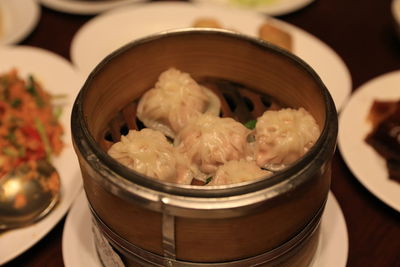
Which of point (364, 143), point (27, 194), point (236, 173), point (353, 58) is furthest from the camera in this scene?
point (353, 58)

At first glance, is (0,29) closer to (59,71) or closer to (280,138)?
(59,71)

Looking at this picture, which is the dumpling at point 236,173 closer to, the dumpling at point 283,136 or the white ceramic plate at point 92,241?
the dumpling at point 283,136

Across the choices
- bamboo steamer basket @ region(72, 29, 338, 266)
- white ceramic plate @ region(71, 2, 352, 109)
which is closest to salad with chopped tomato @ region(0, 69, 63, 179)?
white ceramic plate @ region(71, 2, 352, 109)

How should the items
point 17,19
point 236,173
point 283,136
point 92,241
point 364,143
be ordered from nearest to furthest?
point 236,173 < point 283,136 < point 92,241 < point 364,143 < point 17,19

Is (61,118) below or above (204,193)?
below

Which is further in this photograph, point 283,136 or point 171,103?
point 171,103

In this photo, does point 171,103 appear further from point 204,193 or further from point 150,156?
point 204,193

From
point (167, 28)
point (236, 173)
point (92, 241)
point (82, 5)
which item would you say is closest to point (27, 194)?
point (92, 241)
